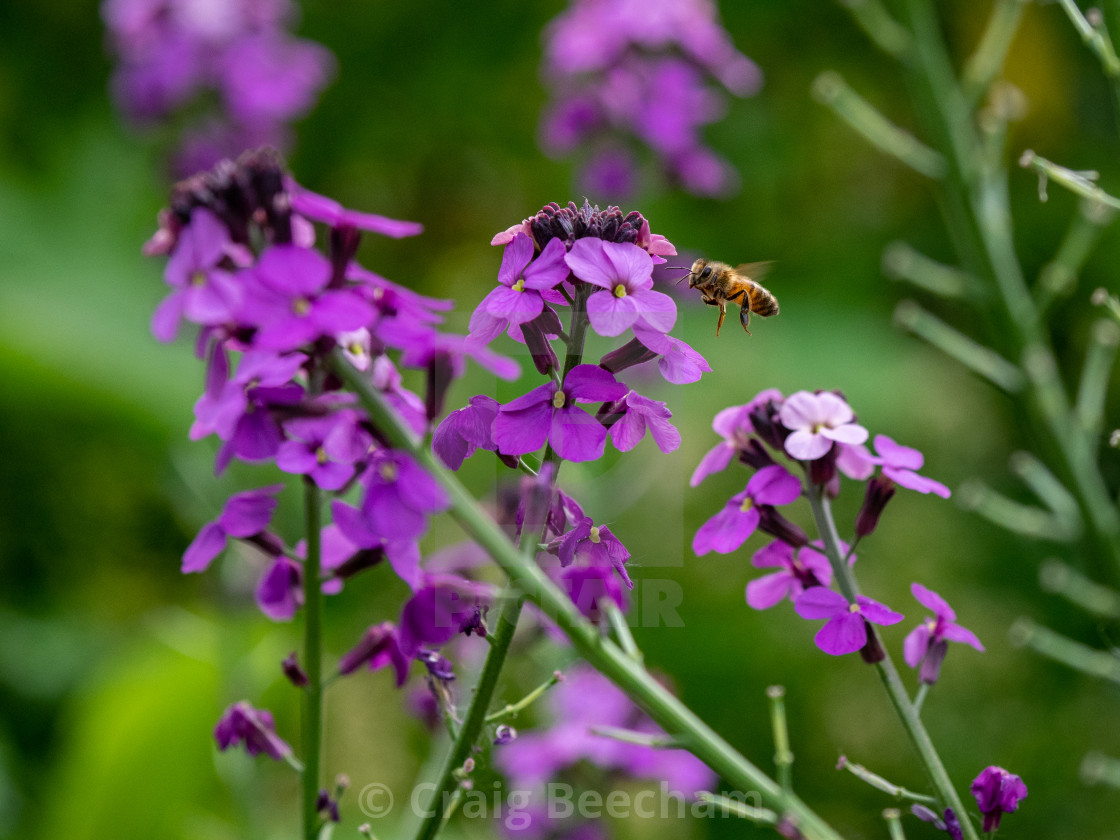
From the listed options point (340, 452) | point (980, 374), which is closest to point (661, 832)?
point (980, 374)

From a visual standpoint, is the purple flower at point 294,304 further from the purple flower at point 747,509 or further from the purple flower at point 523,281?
the purple flower at point 747,509

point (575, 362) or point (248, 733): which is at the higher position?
point (575, 362)

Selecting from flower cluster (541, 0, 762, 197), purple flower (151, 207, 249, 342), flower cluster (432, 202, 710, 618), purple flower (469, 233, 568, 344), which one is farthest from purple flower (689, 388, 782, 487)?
flower cluster (541, 0, 762, 197)

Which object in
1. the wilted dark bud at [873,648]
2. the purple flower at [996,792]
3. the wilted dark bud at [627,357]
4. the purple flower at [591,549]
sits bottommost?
the purple flower at [996,792]

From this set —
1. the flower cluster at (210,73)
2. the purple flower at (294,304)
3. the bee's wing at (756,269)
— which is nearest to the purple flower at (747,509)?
the purple flower at (294,304)

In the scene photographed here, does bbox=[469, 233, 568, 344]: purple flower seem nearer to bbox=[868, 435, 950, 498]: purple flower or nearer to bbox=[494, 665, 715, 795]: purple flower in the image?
bbox=[868, 435, 950, 498]: purple flower

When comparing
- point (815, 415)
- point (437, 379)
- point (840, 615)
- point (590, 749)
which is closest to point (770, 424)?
point (815, 415)

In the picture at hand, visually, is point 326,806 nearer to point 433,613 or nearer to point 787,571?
point 433,613
